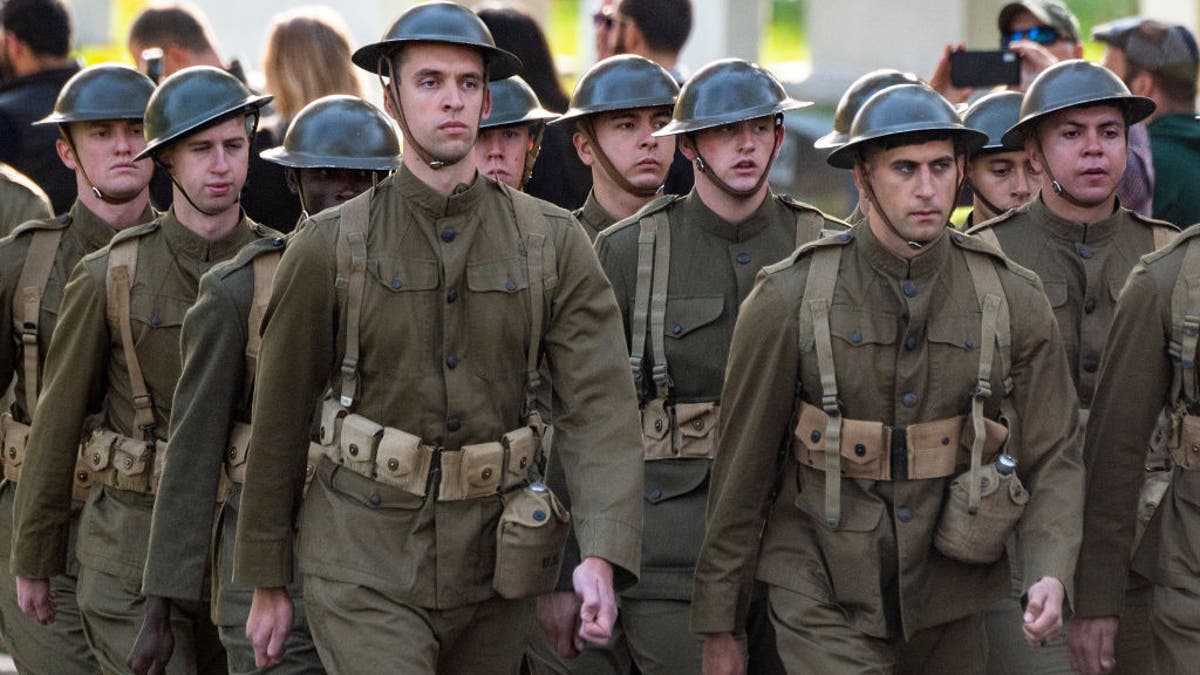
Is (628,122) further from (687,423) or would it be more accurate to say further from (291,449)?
(291,449)

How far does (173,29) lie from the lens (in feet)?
38.0

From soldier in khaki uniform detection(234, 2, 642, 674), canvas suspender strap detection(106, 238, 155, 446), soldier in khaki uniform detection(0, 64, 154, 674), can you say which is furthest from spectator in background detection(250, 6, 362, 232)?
soldier in khaki uniform detection(234, 2, 642, 674)

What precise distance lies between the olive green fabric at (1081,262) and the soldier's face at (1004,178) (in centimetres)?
92

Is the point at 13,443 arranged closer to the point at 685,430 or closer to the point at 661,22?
the point at 685,430

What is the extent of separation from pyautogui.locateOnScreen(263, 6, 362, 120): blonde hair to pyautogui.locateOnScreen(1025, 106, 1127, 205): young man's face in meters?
3.29

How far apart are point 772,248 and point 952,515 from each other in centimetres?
158

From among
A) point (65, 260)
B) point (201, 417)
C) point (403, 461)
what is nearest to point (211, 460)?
point (201, 417)

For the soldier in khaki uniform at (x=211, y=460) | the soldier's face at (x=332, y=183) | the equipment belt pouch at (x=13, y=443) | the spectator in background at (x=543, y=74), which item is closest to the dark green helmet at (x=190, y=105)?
the soldier's face at (x=332, y=183)

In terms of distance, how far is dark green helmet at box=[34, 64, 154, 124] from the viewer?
918 centimetres

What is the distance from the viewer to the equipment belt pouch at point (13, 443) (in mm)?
8844

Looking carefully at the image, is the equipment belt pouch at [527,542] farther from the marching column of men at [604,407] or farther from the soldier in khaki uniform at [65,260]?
the soldier in khaki uniform at [65,260]

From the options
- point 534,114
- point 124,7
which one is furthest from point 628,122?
point 124,7

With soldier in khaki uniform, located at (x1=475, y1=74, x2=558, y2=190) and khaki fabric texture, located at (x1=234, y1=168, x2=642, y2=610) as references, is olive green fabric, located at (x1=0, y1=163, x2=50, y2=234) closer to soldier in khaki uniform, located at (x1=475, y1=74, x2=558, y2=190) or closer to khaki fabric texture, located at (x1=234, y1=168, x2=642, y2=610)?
soldier in khaki uniform, located at (x1=475, y1=74, x2=558, y2=190)

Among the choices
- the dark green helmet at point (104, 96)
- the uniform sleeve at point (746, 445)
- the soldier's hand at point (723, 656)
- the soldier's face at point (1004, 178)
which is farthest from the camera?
the soldier's face at point (1004, 178)
